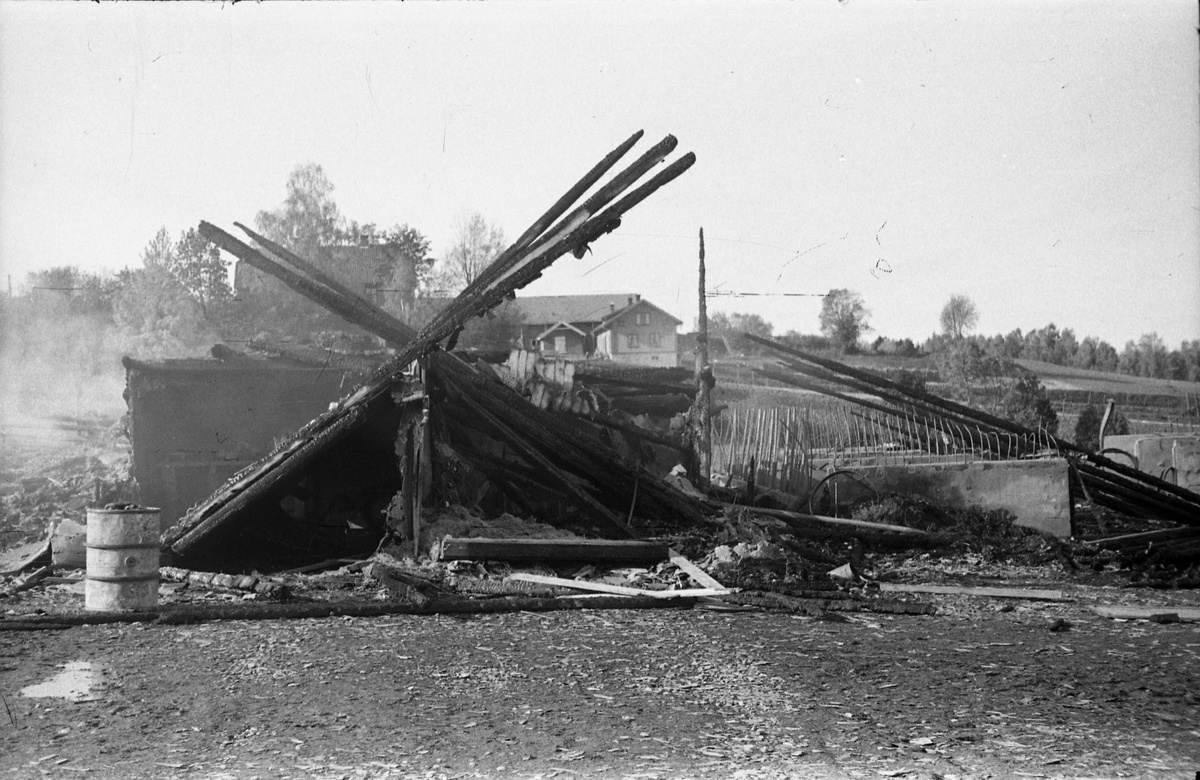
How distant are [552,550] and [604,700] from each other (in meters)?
4.19

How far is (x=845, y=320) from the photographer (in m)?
47.8

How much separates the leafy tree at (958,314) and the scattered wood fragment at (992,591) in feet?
142

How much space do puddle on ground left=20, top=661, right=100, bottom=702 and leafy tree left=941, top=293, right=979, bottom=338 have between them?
161 ft

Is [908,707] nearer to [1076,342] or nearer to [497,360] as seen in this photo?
[497,360]

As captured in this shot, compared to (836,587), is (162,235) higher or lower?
higher

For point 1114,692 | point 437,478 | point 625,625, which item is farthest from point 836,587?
point 437,478

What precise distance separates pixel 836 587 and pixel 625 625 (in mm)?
2543

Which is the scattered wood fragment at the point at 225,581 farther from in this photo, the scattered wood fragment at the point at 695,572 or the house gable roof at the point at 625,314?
the house gable roof at the point at 625,314

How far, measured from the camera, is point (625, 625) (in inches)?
284

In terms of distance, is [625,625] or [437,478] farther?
[437,478]

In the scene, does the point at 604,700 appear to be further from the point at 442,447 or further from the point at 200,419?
the point at 200,419

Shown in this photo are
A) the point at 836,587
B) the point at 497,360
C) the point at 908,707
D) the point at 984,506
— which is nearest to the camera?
the point at 908,707

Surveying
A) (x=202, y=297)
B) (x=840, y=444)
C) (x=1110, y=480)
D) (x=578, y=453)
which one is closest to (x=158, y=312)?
(x=202, y=297)

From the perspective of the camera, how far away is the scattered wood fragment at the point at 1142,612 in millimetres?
7668
